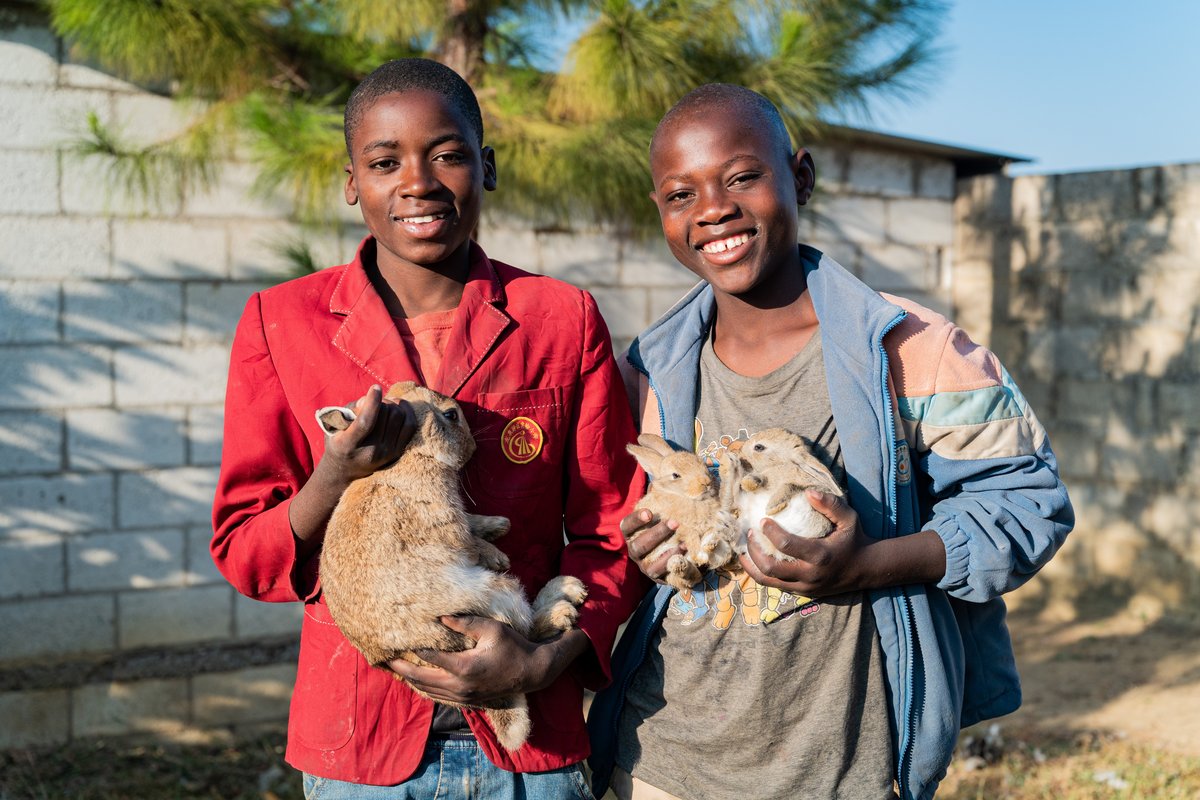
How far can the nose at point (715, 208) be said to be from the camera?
2.25m

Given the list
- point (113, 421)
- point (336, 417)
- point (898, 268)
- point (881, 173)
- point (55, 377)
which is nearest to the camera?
point (336, 417)

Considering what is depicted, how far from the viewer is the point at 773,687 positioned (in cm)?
218

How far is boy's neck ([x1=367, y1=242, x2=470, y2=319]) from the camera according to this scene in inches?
91.1

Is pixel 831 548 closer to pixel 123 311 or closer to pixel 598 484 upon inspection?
pixel 598 484

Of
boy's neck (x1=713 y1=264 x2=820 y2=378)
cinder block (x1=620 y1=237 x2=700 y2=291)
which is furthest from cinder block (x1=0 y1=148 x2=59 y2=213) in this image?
boy's neck (x1=713 y1=264 x2=820 y2=378)

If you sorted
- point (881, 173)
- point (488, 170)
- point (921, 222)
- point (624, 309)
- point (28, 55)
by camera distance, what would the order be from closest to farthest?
point (488, 170)
point (28, 55)
point (624, 309)
point (881, 173)
point (921, 222)

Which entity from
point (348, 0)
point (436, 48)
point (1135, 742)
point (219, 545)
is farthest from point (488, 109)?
point (1135, 742)

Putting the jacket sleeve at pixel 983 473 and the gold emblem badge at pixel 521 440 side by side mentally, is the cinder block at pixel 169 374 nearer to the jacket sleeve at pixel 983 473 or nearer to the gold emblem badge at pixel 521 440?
the gold emblem badge at pixel 521 440

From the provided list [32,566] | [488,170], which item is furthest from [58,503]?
[488,170]

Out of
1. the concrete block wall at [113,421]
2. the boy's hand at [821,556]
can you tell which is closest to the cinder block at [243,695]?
the concrete block wall at [113,421]

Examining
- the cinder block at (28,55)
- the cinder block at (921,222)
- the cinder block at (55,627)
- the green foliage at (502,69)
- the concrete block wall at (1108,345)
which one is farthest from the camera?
the cinder block at (921,222)

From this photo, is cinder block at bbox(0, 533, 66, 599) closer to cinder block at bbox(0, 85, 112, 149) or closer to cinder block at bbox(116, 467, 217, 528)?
cinder block at bbox(116, 467, 217, 528)

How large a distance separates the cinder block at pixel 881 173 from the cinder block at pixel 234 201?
12.3 ft

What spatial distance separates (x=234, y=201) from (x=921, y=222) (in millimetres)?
4813
